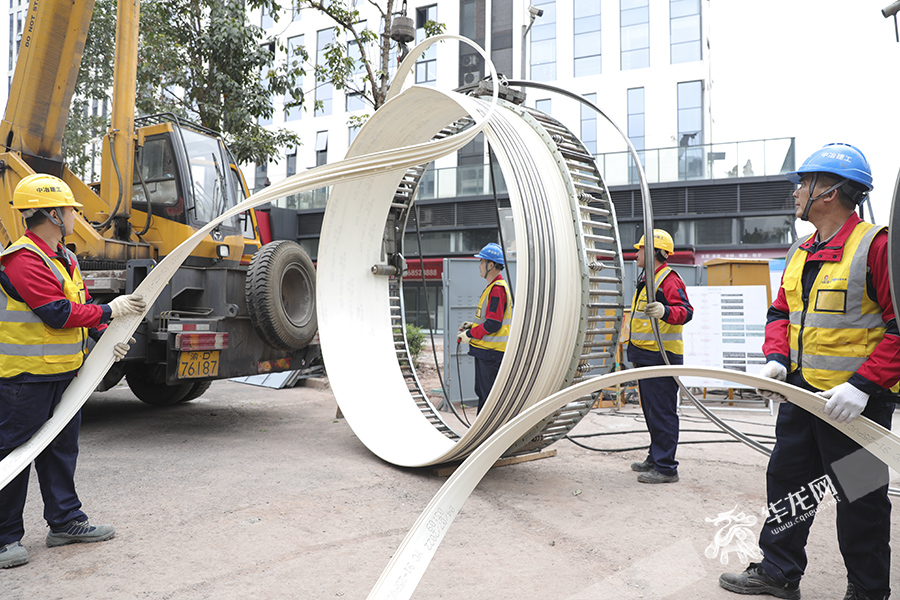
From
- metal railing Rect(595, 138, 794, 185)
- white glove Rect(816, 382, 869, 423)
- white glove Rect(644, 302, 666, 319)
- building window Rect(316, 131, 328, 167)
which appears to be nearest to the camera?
white glove Rect(816, 382, 869, 423)

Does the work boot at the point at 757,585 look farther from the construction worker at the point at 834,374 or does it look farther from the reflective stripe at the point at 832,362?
the reflective stripe at the point at 832,362

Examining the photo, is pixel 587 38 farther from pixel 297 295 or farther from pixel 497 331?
pixel 497 331

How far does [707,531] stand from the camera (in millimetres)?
4035

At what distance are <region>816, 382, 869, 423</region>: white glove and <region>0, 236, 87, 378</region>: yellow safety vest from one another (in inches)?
153

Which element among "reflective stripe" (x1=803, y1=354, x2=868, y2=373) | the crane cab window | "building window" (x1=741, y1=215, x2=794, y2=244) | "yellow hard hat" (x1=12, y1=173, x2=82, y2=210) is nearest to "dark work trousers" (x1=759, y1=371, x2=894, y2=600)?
"reflective stripe" (x1=803, y1=354, x2=868, y2=373)

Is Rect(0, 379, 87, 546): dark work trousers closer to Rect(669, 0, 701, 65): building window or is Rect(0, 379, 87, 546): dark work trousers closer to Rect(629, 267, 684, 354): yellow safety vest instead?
Rect(629, 267, 684, 354): yellow safety vest

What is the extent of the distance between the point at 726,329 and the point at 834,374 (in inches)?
280

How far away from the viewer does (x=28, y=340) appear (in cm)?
349

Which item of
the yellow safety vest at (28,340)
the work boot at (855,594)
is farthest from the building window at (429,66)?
the work boot at (855,594)

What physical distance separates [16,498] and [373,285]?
4.04m

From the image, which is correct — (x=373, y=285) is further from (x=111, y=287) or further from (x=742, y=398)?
(x=742, y=398)

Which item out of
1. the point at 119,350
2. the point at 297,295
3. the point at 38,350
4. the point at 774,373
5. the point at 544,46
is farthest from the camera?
the point at 544,46

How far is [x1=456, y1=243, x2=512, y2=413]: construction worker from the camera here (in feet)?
20.6

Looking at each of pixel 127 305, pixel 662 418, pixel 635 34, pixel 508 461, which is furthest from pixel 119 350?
pixel 635 34
